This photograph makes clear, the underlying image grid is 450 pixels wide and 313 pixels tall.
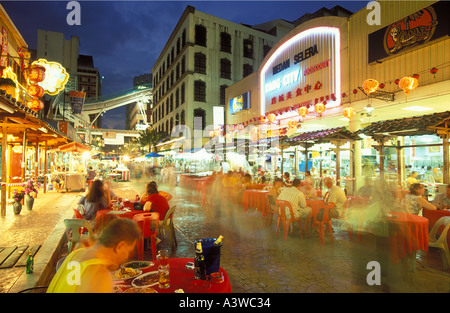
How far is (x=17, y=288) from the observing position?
13.5ft

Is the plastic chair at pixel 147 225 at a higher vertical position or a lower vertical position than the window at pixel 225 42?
lower

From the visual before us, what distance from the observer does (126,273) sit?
8.77ft

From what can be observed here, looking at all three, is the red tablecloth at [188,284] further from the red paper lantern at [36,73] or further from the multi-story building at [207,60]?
the multi-story building at [207,60]

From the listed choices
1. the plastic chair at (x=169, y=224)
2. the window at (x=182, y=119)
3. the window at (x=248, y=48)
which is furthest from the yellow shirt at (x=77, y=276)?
the window at (x=248, y=48)

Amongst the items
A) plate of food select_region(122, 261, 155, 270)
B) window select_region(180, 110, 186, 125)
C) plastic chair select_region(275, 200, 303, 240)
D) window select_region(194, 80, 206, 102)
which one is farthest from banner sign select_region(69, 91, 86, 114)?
plate of food select_region(122, 261, 155, 270)

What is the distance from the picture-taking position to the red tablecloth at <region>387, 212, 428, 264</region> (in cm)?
500

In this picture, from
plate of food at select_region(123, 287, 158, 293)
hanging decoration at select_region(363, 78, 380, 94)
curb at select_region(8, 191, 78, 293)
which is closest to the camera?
plate of food at select_region(123, 287, 158, 293)

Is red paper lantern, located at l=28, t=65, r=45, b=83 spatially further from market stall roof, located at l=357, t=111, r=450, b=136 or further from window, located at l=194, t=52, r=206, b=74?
window, located at l=194, t=52, r=206, b=74

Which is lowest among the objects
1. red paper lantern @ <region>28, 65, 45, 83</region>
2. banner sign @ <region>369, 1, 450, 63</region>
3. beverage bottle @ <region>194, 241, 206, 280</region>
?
beverage bottle @ <region>194, 241, 206, 280</region>

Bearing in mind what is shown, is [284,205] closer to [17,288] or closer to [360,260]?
[360,260]

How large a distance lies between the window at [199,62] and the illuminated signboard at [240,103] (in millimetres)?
9177

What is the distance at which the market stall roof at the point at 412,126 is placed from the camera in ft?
29.4
